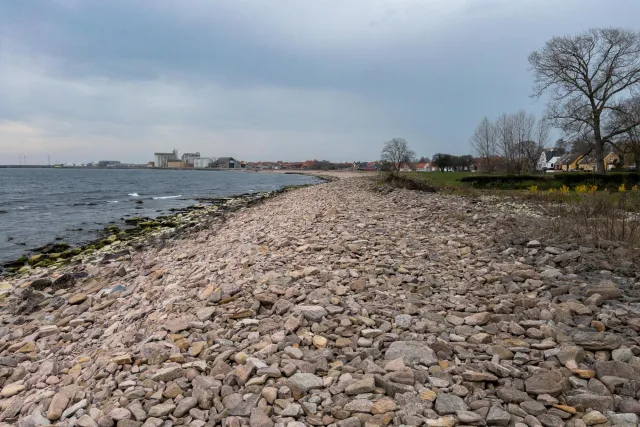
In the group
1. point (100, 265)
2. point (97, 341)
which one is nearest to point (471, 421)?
point (97, 341)

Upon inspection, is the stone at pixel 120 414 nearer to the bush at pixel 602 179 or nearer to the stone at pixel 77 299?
the stone at pixel 77 299

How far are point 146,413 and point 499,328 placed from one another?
140 inches

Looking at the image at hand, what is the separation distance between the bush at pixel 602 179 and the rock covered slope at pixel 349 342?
70.6 feet

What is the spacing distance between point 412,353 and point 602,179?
27762mm

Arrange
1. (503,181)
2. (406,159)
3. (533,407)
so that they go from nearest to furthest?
(533,407), (503,181), (406,159)

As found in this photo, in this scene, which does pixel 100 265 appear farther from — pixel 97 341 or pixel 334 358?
pixel 334 358

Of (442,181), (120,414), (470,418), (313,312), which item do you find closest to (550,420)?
(470,418)

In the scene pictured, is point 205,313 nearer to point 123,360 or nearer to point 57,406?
point 123,360

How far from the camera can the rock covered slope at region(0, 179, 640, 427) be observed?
3012 mm

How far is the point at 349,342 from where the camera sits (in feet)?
13.0

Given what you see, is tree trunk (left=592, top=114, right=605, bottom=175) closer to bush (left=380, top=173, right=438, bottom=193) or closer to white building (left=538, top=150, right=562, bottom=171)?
bush (left=380, top=173, right=438, bottom=193)

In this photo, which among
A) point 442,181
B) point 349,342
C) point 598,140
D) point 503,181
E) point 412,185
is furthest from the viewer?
point 598,140

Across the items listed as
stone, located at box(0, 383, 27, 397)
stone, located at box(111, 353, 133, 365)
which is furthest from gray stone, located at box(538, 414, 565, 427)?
stone, located at box(0, 383, 27, 397)

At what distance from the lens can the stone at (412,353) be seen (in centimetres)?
355
